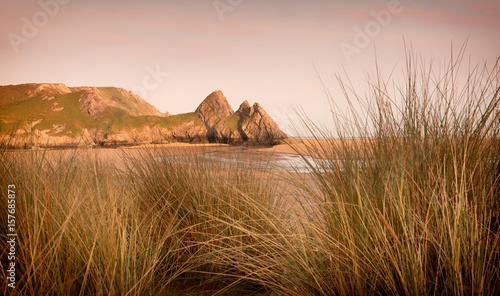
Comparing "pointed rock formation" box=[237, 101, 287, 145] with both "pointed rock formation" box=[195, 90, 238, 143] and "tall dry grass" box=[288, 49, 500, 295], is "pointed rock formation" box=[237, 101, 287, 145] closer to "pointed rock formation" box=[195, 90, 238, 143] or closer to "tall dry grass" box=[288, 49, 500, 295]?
"pointed rock formation" box=[195, 90, 238, 143]

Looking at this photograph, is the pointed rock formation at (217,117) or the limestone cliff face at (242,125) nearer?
the limestone cliff face at (242,125)

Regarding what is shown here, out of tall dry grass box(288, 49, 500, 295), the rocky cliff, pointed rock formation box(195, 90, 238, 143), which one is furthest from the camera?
pointed rock formation box(195, 90, 238, 143)

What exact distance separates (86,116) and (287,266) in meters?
42.1

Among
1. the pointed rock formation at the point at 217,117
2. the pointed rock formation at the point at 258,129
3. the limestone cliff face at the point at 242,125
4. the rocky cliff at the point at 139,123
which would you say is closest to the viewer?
the pointed rock formation at the point at 258,129

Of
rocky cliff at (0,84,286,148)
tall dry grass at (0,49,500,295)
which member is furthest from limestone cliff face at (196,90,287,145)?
tall dry grass at (0,49,500,295)

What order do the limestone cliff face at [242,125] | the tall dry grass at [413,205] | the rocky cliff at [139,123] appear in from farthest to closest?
1. the rocky cliff at [139,123]
2. the limestone cliff face at [242,125]
3. the tall dry grass at [413,205]

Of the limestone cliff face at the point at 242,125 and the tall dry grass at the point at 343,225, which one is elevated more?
the limestone cliff face at the point at 242,125

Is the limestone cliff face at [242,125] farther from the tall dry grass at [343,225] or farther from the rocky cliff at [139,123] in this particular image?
the tall dry grass at [343,225]

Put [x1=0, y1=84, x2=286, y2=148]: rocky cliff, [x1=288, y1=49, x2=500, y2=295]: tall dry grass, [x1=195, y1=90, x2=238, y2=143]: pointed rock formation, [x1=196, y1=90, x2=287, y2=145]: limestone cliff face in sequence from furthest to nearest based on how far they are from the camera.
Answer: [x1=195, y1=90, x2=238, y2=143]: pointed rock formation → [x1=0, y1=84, x2=286, y2=148]: rocky cliff → [x1=196, y1=90, x2=287, y2=145]: limestone cliff face → [x1=288, y1=49, x2=500, y2=295]: tall dry grass

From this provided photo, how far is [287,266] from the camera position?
180cm

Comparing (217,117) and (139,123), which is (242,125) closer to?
(217,117)

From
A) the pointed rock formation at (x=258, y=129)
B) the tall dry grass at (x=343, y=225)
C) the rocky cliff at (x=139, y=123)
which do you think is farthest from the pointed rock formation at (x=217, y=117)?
the tall dry grass at (x=343, y=225)

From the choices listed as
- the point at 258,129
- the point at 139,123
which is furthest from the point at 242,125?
the point at 139,123

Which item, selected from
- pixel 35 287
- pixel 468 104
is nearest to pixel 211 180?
pixel 35 287
